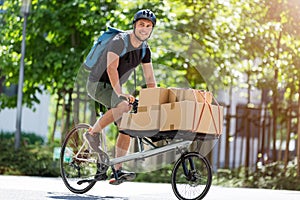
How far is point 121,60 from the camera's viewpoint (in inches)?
319

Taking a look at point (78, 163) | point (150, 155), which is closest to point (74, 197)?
point (78, 163)

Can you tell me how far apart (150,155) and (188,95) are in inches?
28.4

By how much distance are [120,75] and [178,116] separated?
29.7 inches

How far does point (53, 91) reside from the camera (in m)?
19.0

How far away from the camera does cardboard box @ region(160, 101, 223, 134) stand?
7.79 m

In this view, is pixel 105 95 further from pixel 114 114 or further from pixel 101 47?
pixel 101 47

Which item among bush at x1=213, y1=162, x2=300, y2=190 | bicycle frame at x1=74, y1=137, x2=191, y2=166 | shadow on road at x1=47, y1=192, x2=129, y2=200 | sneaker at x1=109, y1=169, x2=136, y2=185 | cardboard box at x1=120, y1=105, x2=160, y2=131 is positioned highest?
cardboard box at x1=120, y1=105, x2=160, y2=131

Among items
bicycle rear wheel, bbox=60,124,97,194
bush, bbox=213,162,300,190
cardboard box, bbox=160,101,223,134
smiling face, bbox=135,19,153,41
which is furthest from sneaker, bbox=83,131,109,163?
bush, bbox=213,162,300,190

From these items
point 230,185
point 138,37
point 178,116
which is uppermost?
point 138,37

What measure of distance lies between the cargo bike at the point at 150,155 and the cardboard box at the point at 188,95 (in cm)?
33

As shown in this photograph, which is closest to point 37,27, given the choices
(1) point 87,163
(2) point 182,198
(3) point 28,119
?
(1) point 87,163

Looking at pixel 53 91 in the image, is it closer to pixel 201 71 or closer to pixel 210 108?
pixel 201 71

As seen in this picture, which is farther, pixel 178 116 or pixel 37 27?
pixel 37 27

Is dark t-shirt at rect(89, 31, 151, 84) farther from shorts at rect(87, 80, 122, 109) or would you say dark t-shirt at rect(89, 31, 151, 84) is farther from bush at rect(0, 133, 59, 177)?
bush at rect(0, 133, 59, 177)
